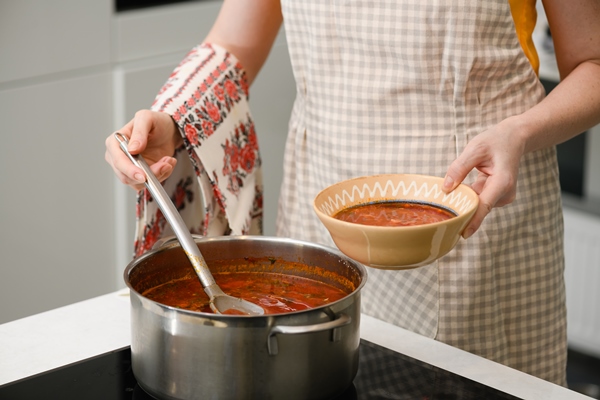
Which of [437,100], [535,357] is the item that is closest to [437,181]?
[437,100]

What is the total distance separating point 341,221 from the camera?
870 mm

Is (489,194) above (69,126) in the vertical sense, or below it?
above

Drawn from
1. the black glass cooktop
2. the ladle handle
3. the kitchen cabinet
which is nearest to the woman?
the ladle handle

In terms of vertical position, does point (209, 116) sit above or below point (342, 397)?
above

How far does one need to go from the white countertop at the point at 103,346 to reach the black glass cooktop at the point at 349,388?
30mm

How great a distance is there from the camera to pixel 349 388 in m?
0.89

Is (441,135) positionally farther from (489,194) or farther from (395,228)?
(395,228)

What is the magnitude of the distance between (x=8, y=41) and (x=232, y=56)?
799 millimetres

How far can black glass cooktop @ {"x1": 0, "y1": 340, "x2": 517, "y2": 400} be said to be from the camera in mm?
874

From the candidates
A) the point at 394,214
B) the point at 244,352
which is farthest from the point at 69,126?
the point at 244,352

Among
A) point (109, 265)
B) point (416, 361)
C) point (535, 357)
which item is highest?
point (416, 361)

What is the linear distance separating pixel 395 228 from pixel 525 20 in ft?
1.69

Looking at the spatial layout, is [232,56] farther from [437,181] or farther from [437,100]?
[437,181]

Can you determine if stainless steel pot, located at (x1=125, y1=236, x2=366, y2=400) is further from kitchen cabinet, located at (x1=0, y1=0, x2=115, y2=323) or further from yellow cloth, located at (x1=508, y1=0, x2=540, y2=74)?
kitchen cabinet, located at (x1=0, y1=0, x2=115, y2=323)
